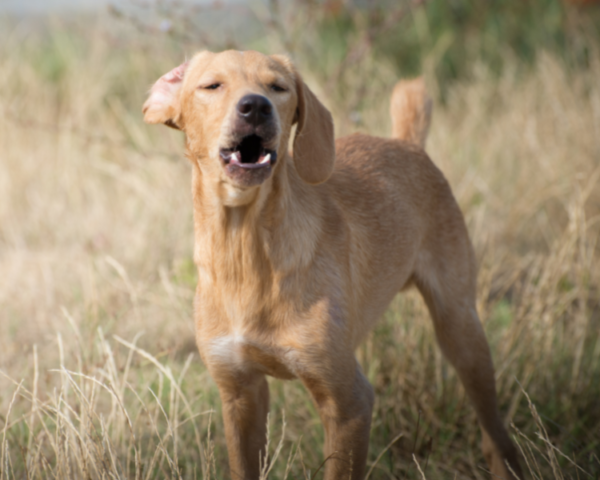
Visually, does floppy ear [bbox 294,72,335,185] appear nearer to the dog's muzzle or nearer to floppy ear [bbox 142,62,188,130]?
the dog's muzzle

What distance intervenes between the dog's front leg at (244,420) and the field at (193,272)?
13 cm

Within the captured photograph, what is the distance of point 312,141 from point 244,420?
3.91 ft

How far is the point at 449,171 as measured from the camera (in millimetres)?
5242

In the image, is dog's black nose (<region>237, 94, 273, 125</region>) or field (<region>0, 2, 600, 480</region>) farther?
field (<region>0, 2, 600, 480</region>)

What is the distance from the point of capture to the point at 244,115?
7.23ft

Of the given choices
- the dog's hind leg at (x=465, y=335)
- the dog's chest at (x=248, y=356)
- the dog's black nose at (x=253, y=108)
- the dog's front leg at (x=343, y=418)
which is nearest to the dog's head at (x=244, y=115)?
the dog's black nose at (x=253, y=108)

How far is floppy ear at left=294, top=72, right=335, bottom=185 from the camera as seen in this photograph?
2.54 meters

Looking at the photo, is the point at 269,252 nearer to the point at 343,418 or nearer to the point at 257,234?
the point at 257,234

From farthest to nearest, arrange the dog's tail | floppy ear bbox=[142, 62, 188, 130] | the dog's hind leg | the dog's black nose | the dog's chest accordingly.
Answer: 1. the dog's tail
2. the dog's hind leg
3. floppy ear bbox=[142, 62, 188, 130]
4. the dog's chest
5. the dog's black nose

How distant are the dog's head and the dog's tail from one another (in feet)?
3.12

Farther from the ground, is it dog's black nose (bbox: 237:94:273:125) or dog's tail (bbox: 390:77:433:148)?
dog's black nose (bbox: 237:94:273:125)

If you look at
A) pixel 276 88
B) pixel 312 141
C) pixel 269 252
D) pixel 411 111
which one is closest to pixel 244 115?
pixel 276 88

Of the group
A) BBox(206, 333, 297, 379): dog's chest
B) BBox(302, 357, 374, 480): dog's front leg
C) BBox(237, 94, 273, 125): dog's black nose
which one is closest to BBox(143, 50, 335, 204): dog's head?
BBox(237, 94, 273, 125): dog's black nose

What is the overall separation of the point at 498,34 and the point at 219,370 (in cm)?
811
